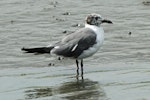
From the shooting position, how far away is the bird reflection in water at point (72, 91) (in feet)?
29.2

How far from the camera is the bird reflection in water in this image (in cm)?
891

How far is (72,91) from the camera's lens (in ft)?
30.7

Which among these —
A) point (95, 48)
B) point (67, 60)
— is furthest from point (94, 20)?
point (67, 60)

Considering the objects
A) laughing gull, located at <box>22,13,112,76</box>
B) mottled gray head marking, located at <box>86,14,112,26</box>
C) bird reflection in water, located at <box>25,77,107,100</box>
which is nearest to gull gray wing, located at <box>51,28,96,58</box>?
laughing gull, located at <box>22,13,112,76</box>

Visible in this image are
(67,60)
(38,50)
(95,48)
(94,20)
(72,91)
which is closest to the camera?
(72,91)

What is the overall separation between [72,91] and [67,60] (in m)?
2.30

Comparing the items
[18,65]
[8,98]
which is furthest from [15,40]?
[8,98]

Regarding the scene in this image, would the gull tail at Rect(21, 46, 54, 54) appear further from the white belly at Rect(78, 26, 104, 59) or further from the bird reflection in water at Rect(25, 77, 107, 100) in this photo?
the bird reflection in water at Rect(25, 77, 107, 100)

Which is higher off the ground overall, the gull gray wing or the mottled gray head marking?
the mottled gray head marking

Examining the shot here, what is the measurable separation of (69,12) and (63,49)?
5.45 metres

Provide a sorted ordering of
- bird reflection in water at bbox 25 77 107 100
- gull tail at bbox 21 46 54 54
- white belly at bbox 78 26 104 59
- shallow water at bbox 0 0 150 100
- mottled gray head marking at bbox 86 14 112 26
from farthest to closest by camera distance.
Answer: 1. mottled gray head marking at bbox 86 14 112 26
2. white belly at bbox 78 26 104 59
3. gull tail at bbox 21 46 54 54
4. shallow water at bbox 0 0 150 100
5. bird reflection in water at bbox 25 77 107 100

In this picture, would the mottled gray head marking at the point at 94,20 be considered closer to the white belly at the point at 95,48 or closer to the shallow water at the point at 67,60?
the white belly at the point at 95,48

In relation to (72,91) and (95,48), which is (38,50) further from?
(72,91)

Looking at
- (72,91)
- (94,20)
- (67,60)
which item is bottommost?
(72,91)
